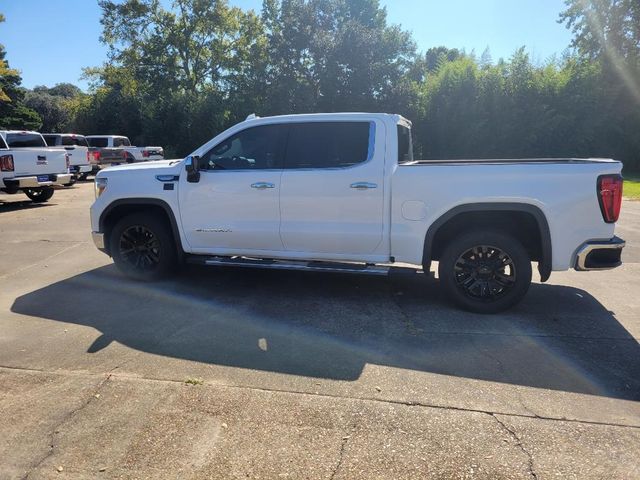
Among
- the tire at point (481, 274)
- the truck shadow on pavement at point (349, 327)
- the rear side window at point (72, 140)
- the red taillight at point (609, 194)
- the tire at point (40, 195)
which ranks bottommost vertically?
the truck shadow on pavement at point (349, 327)

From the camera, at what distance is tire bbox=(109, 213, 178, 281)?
6.20 m

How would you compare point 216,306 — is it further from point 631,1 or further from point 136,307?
point 631,1

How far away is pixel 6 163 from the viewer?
41.3 feet

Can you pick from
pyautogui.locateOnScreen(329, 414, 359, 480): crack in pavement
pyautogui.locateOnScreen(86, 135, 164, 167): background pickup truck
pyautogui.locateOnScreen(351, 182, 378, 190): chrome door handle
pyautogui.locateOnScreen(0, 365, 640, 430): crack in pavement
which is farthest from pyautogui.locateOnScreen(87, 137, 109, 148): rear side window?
pyautogui.locateOnScreen(329, 414, 359, 480): crack in pavement

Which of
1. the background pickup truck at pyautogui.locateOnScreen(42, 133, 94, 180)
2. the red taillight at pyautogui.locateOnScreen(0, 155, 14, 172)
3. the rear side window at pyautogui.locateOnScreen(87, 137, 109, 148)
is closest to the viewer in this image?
the red taillight at pyautogui.locateOnScreen(0, 155, 14, 172)

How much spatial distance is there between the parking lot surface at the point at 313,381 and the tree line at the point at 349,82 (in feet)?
83.4

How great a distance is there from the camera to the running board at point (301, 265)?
535 cm

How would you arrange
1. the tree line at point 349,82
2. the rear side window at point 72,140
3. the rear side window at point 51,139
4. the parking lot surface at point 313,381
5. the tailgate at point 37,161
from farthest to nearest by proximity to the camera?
the tree line at point 349,82, the rear side window at point 72,140, the rear side window at point 51,139, the tailgate at point 37,161, the parking lot surface at point 313,381

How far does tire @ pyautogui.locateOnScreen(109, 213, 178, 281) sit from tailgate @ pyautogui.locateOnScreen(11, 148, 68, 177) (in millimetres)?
8367

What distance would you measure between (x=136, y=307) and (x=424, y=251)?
3.14m

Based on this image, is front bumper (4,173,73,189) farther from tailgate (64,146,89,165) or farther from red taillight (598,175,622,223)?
red taillight (598,175,622,223)

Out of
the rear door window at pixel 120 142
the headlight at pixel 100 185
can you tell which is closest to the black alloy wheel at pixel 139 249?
the headlight at pixel 100 185

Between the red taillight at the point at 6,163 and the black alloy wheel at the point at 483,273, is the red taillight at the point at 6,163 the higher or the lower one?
the higher one

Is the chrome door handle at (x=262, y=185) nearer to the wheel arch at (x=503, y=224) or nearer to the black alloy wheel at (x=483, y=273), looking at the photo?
the wheel arch at (x=503, y=224)
